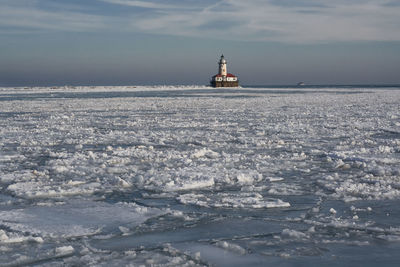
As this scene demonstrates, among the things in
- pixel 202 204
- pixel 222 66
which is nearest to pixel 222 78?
pixel 222 66

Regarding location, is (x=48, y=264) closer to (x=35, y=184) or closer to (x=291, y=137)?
(x=35, y=184)

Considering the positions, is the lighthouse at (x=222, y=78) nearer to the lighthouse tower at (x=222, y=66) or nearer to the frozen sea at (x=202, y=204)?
the lighthouse tower at (x=222, y=66)

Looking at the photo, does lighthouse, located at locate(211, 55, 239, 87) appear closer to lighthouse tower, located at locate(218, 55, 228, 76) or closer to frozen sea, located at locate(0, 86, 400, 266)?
lighthouse tower, located at locate(218, 55, 228, 76)

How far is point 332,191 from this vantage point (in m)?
4.67

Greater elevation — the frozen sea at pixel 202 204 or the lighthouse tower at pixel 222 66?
the lighthouse tower at pixel 222 66

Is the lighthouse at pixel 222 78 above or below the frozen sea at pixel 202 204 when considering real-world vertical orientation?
above

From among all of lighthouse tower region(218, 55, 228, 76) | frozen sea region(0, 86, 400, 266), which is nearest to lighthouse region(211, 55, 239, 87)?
lighthouse tower region(218, 55, 228, 76)

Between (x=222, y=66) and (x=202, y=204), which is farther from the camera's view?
(x=222, y=66)

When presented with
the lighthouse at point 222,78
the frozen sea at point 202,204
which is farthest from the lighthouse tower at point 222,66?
the frozen sea at point 202,204

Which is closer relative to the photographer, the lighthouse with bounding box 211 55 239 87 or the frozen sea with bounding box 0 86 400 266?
the frozen sea with bounding box 0 86 400 266

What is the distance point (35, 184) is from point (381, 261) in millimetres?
3707

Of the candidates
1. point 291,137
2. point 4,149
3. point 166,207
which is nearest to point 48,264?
point 166,207

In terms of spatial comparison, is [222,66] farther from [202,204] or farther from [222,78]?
[202,204]

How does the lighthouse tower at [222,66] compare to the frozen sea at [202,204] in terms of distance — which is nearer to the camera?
the frozen sea at [202,204]
